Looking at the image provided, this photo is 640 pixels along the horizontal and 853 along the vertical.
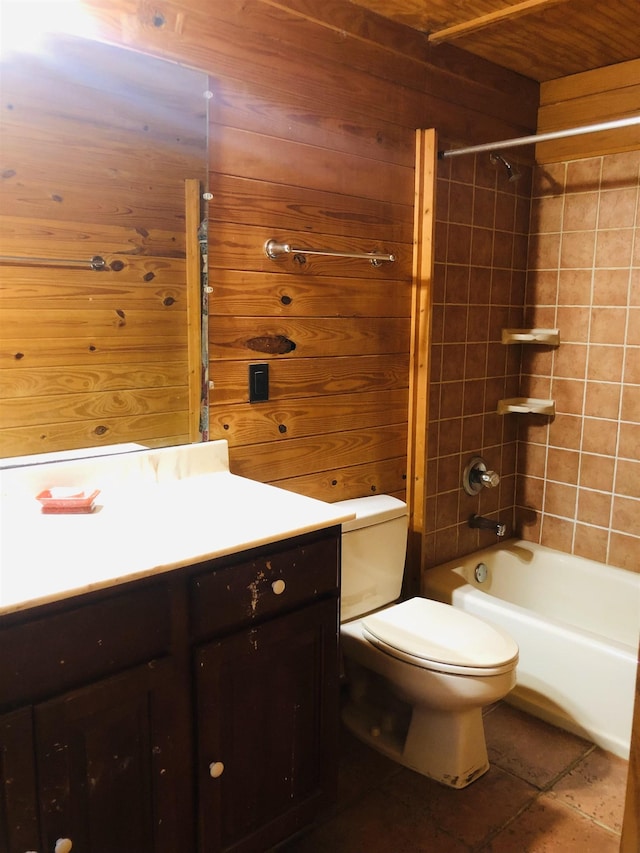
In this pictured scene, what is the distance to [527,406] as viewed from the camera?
9.12 ft

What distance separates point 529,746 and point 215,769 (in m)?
1.21

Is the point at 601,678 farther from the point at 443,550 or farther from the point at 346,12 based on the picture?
the point at 346,12

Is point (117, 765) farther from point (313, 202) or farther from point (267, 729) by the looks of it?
point (313, 202)

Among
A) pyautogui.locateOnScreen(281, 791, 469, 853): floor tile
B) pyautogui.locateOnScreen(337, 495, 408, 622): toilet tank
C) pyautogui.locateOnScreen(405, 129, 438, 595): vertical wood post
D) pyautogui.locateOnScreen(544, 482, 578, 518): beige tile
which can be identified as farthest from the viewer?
pyautogui.locateOnScreen(544, 482, 578, 518): beige tile

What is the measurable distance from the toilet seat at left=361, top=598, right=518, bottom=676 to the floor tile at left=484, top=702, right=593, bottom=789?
1.40 ft

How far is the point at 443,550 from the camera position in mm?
2629

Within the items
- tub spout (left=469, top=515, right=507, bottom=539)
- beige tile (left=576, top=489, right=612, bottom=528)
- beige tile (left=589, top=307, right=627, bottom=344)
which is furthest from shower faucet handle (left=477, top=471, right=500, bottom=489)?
beige tile (left=589, top=307, right=627, bottom=344)

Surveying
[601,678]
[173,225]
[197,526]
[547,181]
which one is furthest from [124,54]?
[601,678]

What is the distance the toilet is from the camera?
1.85 meters

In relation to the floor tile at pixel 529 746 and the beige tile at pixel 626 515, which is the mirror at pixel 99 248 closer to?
the floor tile at pixel 529 746

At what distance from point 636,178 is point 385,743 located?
213 cm

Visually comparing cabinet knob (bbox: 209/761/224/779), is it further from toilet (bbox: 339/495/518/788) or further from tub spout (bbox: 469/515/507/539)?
tub spout (bbox: 469/515/507/539)

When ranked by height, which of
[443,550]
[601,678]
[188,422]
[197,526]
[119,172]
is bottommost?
[601,678]

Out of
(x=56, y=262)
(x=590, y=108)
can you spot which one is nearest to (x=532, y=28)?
(x=590, y=108)
